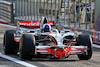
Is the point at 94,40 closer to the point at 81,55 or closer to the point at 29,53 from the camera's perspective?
the point at 81,55

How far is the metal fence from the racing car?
22.3 feet

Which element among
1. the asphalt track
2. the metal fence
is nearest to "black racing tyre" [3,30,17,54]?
the asphalt track

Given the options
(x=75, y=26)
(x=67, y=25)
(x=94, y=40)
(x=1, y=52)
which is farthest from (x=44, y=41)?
(x=67, y=25)

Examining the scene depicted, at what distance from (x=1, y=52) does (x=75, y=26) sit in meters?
8.01

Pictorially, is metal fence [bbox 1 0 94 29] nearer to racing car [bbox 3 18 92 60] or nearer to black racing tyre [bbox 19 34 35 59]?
racing car [bbox 3 18 92 60]

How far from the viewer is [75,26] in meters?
19.9

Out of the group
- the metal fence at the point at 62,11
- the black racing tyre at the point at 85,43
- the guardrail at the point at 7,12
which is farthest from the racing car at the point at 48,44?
the guardrail at the point at 7,12

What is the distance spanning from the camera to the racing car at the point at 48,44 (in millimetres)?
10172

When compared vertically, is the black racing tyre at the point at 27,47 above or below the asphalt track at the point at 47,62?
above

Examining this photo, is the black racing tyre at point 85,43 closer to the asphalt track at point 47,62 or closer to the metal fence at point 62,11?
the asphalt track at point 47,62

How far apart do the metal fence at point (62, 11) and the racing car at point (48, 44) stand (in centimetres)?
679

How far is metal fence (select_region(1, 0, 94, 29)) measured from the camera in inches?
747

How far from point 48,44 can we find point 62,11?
1127 centimetres

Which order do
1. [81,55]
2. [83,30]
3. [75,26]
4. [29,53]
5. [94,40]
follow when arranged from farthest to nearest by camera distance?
[75,26] < [83,30] < [94,40] < [81,55] < [29,53]
